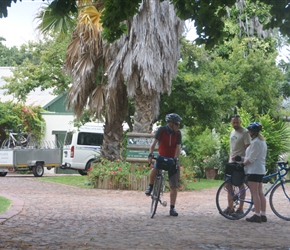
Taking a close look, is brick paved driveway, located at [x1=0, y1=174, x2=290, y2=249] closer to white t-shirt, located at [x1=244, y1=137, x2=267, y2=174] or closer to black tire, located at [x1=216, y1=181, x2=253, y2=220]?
black tire, located at [x1=216, y1=181, x2=253, y2=220]

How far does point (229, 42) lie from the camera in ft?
127

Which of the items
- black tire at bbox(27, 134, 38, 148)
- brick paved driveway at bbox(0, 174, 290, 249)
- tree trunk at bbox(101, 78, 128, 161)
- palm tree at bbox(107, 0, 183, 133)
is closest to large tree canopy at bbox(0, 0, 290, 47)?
brick paved driveway at bbox(0, 174, 290, 249)

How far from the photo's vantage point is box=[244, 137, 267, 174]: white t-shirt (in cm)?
1285

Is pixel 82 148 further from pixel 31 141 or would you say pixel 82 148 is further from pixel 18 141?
pixel 31 141

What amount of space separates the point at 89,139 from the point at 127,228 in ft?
80.9

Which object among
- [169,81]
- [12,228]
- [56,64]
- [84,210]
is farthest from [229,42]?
[12,228]

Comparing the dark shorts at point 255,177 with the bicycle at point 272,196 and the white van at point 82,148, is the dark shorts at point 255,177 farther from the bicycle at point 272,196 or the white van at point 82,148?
the white van at point 82,148

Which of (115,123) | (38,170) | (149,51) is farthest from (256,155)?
(38,170)

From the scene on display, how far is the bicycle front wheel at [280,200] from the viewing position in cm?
1343

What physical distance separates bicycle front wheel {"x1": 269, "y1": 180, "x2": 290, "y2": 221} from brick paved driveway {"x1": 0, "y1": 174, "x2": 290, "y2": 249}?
191 millimetres

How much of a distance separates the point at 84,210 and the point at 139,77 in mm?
8729

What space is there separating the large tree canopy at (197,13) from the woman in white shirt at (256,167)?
1704mm

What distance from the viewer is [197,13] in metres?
12.4

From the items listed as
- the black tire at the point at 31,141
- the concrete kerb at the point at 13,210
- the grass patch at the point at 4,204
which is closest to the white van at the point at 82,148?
the black tire at the point at 31,141
